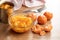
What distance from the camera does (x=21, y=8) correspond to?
1.01 m

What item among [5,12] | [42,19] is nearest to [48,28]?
[42,19]

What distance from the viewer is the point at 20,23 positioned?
30.1 inches

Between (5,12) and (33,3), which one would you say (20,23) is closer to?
(5,12)

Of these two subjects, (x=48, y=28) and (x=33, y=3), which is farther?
(x=33, y=3)

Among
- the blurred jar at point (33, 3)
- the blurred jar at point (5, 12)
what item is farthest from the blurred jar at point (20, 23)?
the blurred jar at point (33, 3)

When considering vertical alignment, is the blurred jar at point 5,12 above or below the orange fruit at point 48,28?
above

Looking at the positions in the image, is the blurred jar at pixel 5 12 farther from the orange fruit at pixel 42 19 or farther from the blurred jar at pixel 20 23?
the orange fruit at pixel 42 19

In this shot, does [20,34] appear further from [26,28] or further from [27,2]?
[27,2]

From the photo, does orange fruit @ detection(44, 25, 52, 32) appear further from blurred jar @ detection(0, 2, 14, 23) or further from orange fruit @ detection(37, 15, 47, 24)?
blurred jar @ detection(0, 2, 14, 23)

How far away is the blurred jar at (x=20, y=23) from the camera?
0.77 m

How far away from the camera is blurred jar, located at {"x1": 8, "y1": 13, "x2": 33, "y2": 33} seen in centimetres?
77

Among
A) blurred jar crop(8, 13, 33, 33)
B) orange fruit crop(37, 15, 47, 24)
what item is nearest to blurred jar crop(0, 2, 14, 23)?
blurred jar crop(8, 13, 33, 33)

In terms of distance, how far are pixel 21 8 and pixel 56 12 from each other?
0.79 ft

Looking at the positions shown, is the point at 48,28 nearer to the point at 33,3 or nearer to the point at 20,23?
the point at 20,23
